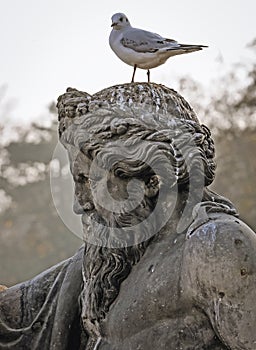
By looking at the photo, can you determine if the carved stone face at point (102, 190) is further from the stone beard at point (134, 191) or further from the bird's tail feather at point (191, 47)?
the bird's tail feather at point (191, 47)

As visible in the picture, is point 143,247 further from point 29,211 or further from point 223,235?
point 29,211

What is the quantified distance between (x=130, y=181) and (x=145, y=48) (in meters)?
1.22

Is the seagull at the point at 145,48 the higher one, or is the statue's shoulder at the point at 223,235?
the seagull at the point at 145,48

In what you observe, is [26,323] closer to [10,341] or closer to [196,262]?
[10,341]

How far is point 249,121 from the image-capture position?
2459cm

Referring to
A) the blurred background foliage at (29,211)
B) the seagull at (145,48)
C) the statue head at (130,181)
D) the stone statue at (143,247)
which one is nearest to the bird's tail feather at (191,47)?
the seagull at (145,48)

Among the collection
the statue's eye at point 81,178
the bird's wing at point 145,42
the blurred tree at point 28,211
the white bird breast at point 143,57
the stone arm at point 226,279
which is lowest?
the stone arm at point 226,279

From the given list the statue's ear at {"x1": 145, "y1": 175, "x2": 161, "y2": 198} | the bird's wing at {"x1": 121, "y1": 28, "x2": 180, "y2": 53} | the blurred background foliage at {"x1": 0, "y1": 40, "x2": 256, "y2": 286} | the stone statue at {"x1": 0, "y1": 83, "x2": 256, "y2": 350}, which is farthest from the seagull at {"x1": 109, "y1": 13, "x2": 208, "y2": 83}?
the blurred background foliage at {"x1": 0, "y1": 40, "x2": 256, "y2": 286}

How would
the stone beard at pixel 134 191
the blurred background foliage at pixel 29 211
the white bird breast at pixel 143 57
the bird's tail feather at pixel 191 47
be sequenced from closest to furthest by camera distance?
the stone beard at pixel 134 191
the white bird breast at pixel 143 57
the bird's tail feather at pixel 191 47
the blurred background foliage at pixel 29 211

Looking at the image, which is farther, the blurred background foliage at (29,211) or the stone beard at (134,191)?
the blurred background foliage at (29,211)

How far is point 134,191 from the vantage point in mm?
3643

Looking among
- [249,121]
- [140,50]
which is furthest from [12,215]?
[140,50]

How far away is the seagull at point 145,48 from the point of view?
4680mm

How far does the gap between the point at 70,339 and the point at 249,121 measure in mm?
21154
